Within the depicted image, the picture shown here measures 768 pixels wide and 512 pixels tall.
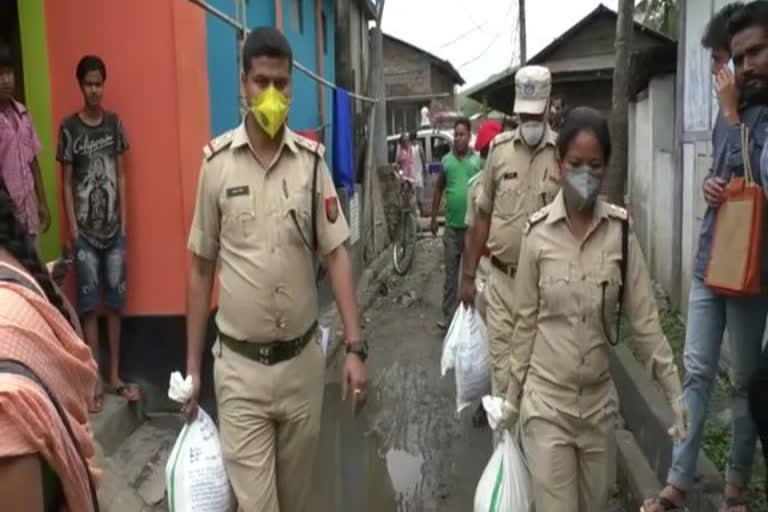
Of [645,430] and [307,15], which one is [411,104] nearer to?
[307,15]

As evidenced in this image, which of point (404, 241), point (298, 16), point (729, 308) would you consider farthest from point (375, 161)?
point (729, 308)

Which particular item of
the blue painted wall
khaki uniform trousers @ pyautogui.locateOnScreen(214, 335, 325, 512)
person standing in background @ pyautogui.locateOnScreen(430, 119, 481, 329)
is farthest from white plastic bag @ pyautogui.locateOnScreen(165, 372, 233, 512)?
person standing in background @ pyautogui.locateOnScreen(430, 119, 481, 329)

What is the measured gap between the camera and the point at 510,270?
516cm

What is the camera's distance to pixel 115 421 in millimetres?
5188

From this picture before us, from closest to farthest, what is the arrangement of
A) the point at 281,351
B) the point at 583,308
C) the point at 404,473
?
the point at 583,308, the point at 281,351, the point at 404,473

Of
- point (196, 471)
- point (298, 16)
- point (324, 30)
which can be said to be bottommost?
point (196, 471)

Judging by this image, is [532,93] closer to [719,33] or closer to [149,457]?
[719,33]

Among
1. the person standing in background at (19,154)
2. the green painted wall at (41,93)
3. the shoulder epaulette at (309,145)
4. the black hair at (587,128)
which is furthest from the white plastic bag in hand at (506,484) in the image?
the green painted wall at (41,93)

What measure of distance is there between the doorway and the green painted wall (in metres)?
0.08

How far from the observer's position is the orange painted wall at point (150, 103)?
5.38 meters

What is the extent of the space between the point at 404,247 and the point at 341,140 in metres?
3.09

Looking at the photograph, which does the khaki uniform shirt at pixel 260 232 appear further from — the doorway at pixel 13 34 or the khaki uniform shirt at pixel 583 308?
the doorway at pixel 13 34

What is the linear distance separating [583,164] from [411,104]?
29.4 metres

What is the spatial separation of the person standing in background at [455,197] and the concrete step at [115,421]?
4123mm
